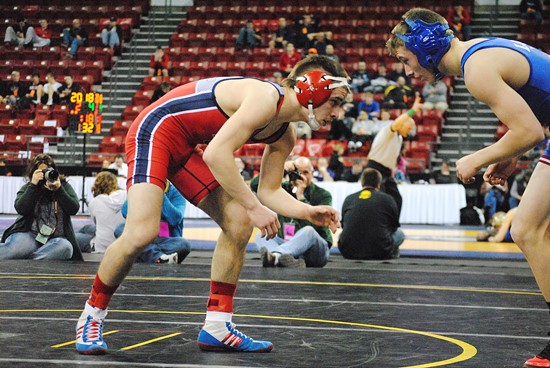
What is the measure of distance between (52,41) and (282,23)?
5.77 meters

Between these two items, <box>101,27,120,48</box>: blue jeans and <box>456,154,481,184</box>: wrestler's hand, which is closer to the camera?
<box>456,154,481,184</box>: wrestler's hand

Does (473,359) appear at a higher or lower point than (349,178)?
higher

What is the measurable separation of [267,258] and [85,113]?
8956 mm

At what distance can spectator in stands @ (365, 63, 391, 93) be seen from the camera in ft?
59.3

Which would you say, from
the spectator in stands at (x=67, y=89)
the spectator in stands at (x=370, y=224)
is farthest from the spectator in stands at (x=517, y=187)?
the spectator in stands at (x=67, y=89)

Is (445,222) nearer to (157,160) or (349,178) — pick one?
(349,178)

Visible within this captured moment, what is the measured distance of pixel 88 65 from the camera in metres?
21.2

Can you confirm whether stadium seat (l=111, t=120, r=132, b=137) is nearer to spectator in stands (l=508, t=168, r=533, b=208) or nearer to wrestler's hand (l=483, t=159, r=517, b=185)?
spectator in stands (l=508, t=168, r=533, b=208)

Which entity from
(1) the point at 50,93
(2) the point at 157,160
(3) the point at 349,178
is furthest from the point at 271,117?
(1) the point at 50,93

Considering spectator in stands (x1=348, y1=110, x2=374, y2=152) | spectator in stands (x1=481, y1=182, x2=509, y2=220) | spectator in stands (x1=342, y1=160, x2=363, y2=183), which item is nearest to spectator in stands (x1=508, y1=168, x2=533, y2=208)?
spectator in stands (x1=481, y1=182, x2=509, y2=220)

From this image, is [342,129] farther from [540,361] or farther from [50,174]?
[540,361]

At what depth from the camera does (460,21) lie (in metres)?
19.5

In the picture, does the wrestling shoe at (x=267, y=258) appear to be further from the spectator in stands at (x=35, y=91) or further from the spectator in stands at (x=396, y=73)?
A: the spectator in stands at (x=35, y=91)

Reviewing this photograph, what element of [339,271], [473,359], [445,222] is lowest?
[445,222]
